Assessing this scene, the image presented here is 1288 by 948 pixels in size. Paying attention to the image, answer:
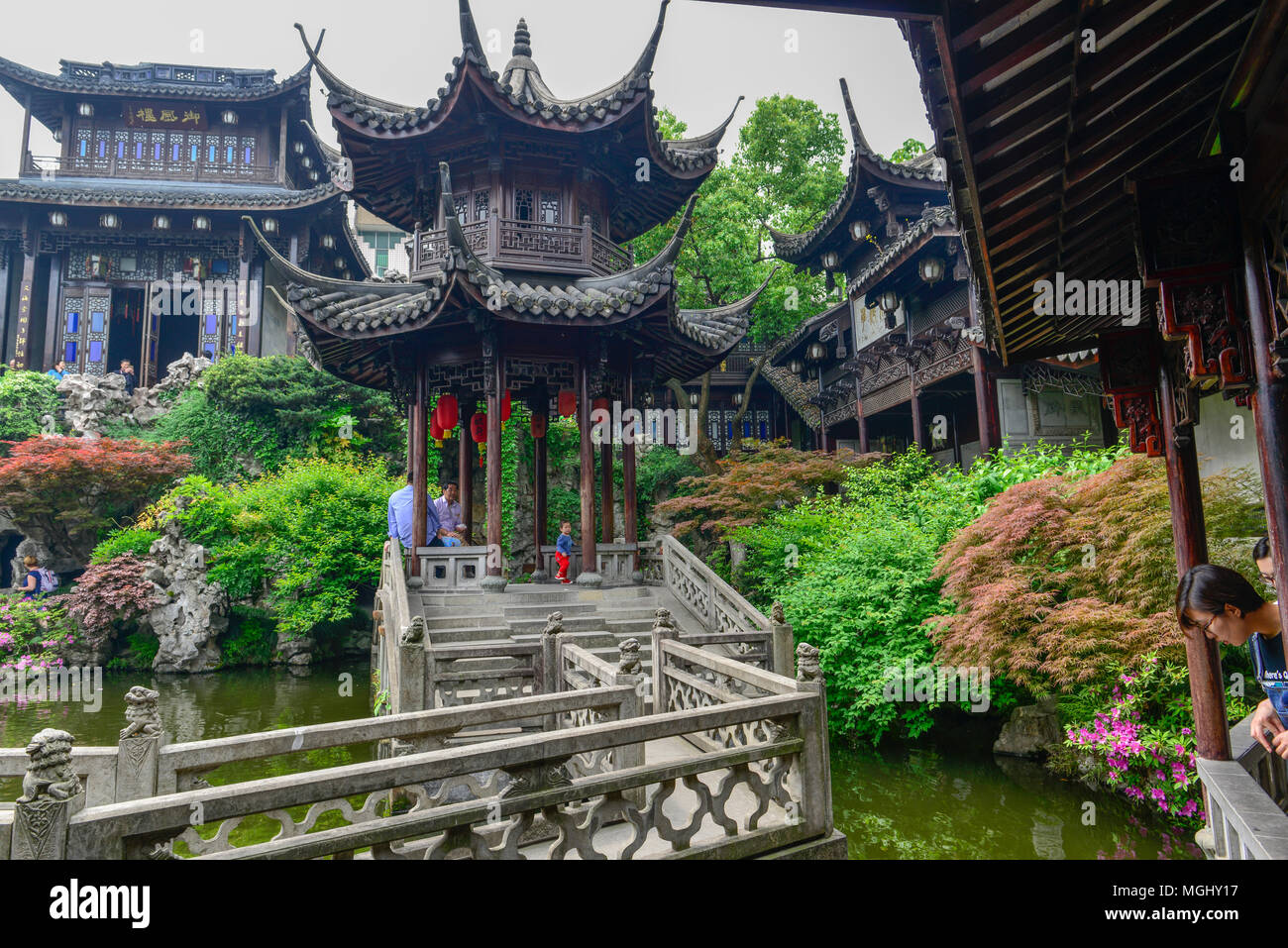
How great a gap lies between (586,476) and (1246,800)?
7.64m

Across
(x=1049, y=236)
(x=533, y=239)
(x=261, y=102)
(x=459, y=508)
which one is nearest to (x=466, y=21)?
(x=533, y=239)

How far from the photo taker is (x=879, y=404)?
1602 centimetres

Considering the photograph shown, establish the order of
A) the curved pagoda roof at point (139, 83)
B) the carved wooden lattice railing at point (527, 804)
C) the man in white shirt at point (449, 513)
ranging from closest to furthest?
1. the carved wooden lattice railing at point (527, 804)
2. the man in white shirt at point (449, 513)
3. the curved pagoda roof at point (139, 83)

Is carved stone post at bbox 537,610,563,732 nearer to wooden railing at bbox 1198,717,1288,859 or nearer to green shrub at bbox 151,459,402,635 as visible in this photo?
wooden railing at bbox 1198,717,1288,859

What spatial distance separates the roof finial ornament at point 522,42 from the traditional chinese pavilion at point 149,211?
31.5 feet

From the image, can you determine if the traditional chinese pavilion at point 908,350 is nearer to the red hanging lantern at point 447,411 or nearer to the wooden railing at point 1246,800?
the wooden railing at point 1246,800

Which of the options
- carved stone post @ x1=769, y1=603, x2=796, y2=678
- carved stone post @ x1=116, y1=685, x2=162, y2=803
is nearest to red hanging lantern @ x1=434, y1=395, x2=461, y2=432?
carved stone post @ x1=769, y1=603, x2=796, y2=678

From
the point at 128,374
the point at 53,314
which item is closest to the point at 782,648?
the point at 128,374

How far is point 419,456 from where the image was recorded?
9.68 metres

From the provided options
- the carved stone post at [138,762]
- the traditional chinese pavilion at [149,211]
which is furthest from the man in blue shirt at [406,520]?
the traditional chinese pavilion at [149,211]

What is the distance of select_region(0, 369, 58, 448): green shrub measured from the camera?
15609 mm

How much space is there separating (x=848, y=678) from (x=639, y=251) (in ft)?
52.0

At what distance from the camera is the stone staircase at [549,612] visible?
303 inches
